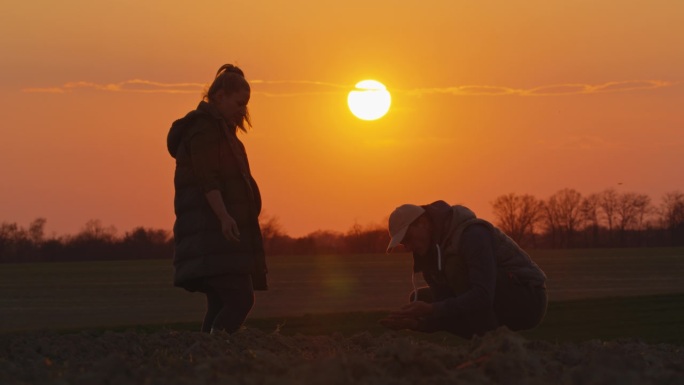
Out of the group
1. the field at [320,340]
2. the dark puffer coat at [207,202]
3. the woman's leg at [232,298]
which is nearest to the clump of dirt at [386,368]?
the field at [320,340]

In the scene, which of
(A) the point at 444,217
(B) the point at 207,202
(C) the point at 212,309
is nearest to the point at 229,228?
(B) the point at 207,202

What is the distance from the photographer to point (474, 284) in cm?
730

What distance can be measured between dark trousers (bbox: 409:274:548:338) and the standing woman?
4.59ft

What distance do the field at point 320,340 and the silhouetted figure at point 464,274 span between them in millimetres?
236

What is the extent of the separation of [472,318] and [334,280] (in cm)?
3276

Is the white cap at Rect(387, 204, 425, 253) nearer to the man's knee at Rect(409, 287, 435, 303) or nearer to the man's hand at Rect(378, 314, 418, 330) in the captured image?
the man's hand at Rect(378, 314, 418, 330)

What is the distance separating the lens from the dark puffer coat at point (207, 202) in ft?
24.2

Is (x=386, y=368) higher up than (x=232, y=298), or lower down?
lower down

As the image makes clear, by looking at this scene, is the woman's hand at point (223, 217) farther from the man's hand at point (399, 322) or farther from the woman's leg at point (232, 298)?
the man's hand at point (399, 322)

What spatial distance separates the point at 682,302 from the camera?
2055 centimetres

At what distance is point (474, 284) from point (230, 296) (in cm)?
162

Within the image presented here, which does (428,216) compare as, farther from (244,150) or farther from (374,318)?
(374,318)

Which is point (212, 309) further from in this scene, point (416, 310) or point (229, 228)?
point (416, 310)

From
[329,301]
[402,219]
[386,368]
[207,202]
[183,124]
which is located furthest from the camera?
[329,301]
